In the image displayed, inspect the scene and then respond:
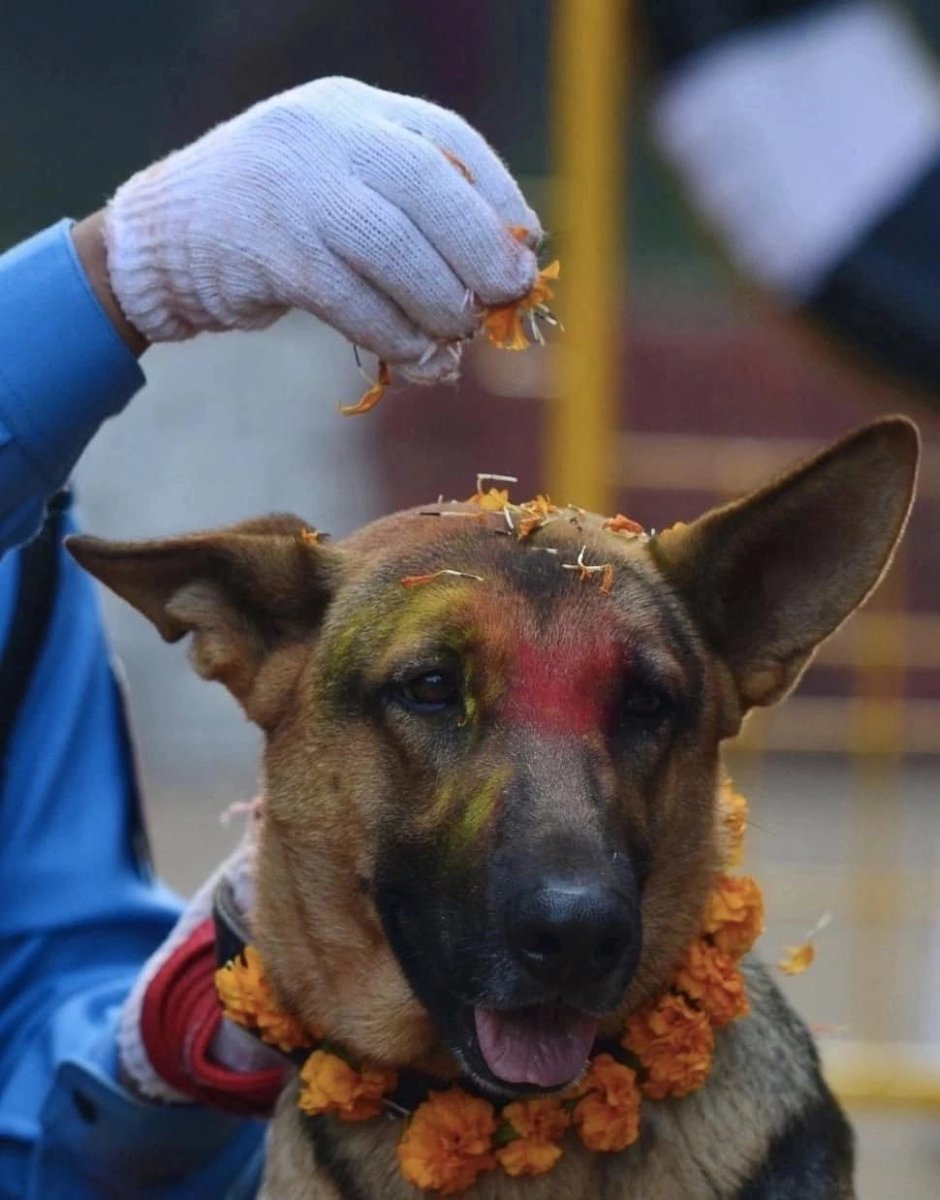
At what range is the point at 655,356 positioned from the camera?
31.3 feet

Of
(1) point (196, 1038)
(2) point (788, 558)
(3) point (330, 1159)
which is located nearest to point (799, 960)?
(2) point (788, 558)

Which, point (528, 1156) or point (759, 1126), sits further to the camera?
point (759, 1126)

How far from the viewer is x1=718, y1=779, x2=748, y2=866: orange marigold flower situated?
261cm

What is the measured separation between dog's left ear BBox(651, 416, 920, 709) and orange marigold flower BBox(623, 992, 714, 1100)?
1.35 feet

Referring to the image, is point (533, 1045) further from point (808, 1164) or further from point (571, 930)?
point (808, 1164)

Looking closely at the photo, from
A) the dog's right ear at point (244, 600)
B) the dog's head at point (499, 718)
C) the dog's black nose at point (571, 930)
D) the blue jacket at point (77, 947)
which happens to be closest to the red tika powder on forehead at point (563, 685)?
the dog's head at point (499, 718)

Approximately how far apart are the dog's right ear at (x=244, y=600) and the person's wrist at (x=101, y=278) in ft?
0.83

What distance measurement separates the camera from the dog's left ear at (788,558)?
8.27 ft

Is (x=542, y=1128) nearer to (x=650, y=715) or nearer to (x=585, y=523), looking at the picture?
(x=650, y=715)

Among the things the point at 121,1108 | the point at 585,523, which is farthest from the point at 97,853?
the point at 585,523

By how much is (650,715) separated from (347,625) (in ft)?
1.24

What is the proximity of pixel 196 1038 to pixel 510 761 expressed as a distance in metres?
0.64

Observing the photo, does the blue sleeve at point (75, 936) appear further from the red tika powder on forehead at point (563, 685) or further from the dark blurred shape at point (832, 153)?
the dark blurred shape at point (832, 153)

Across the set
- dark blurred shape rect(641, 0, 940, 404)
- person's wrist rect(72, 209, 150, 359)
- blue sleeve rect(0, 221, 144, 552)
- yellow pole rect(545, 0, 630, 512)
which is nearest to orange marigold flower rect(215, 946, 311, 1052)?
blue sleeve rect(0, 221, 144, 552)
